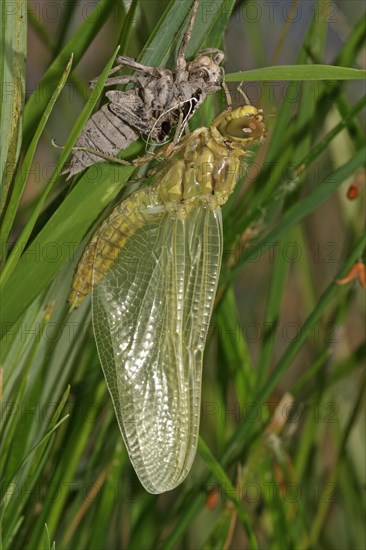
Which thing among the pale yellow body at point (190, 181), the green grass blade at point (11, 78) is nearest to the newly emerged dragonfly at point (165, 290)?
the pale yellow body at point (190, 181)

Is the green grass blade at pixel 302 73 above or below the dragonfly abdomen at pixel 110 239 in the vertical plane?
above

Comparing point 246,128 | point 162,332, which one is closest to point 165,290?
point 162,332

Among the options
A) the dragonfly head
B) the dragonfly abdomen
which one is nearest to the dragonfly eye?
the dragonfly head

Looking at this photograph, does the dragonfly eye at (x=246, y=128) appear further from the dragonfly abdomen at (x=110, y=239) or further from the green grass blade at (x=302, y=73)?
the green grass blade at (x=302, y=73)

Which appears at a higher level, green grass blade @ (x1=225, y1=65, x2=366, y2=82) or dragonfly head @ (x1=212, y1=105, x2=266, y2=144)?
dragonfly head @ (x1=212, y1=105, x2=266, y2=144)

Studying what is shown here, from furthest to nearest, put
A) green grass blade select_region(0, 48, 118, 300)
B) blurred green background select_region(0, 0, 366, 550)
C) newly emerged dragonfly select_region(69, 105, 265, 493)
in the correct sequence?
newly emerged dragonfly select_region(69, 105, 265, 493), blurred green background select_region(0, 0, 366, 550), green grass blade select_region(0, 48, 118, 300)

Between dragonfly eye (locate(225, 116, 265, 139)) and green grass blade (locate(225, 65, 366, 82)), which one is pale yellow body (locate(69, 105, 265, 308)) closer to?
dragonfly eye (locate(225, 116, 265, 139))

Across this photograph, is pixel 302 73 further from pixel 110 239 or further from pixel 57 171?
pixel 110 239
